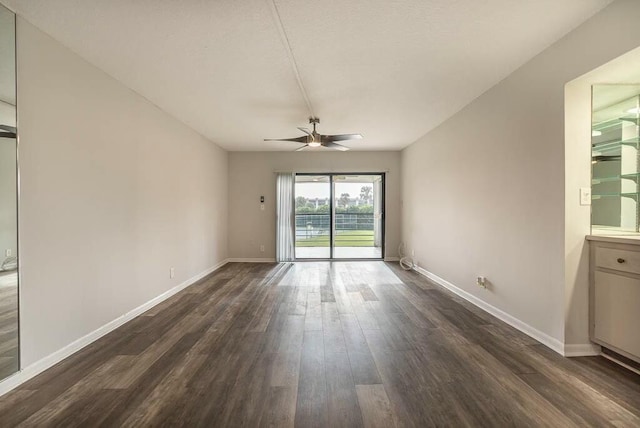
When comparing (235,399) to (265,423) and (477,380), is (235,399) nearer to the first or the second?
(265,423)

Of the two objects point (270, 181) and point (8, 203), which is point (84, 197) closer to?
point (8, 203)

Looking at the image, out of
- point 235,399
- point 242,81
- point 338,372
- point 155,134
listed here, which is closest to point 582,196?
point 338,372

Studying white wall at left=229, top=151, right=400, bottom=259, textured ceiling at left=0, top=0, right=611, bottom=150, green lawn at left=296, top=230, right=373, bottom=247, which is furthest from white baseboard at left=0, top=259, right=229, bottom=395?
green lawn at left=296, top=230, right=373, bottom=247

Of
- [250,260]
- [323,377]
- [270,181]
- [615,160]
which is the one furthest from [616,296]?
[250,260]

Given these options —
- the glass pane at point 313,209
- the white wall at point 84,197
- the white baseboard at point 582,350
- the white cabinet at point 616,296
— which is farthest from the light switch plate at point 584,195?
the glass pane at point 313,209

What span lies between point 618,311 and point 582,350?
0.42 meters

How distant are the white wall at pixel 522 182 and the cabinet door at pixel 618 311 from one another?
0.12 m

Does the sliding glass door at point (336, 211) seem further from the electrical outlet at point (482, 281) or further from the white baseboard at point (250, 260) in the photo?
the electrical outlet at point (482, 281)

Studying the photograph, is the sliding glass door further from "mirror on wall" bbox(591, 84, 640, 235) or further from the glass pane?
"mirror on wall" bbox(591, 84, 640, 235)

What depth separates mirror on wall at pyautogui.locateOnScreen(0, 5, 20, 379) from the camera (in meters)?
1.82

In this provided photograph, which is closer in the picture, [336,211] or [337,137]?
[337,137]

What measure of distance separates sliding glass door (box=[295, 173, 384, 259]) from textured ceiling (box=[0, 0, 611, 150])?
9.50ft

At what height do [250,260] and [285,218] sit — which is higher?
[285,218]

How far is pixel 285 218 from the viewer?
629 centimetres
